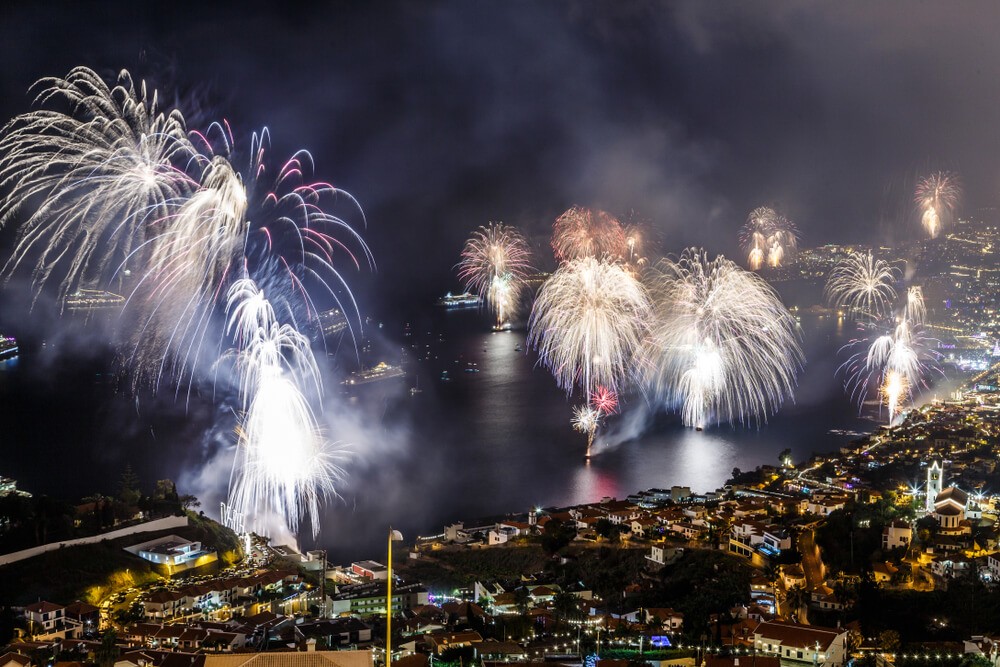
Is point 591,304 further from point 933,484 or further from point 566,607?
point 566,607

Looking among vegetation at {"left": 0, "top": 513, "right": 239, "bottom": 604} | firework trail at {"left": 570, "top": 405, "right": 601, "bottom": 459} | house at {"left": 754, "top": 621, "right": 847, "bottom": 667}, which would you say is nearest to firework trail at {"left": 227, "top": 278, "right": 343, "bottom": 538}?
vegetation at {"left": 0, "top": 513, "right": 239, "bottom": 604}

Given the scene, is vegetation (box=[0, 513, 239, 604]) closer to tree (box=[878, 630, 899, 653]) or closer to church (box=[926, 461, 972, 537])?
tree (box=[878, 630, 899, 653])

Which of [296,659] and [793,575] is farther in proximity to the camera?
[793,575]

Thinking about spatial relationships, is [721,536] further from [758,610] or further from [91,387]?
[91,387]

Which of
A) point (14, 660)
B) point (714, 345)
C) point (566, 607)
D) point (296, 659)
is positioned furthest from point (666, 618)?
point (714, 345)

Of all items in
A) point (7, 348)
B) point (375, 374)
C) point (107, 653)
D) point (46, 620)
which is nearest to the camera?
point (107, 653)

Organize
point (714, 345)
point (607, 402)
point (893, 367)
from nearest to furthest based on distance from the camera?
point (714, 345)
point (607, 402)
point (893, 367)

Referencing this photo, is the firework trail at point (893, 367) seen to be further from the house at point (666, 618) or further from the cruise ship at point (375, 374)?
the house at point (666, 618)
